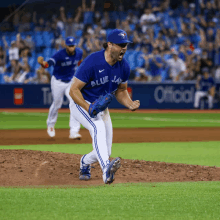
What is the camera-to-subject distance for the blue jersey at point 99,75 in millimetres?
5676

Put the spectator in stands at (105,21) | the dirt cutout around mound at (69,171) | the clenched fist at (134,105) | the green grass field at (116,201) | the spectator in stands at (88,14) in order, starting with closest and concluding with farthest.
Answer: the green grass field at (116,201) → the clenched fist at (134,105) → the dirt cutout around mound at (69,171) → the spectator in stands at (105,21) → the spectator in stands at (88,14)

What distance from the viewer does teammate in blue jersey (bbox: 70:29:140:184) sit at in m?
5.56

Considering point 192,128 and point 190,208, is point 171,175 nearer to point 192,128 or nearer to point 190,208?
point 190,208

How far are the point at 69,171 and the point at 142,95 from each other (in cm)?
1628

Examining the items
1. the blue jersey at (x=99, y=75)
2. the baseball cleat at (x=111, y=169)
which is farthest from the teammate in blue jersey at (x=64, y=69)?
the baseball cleat at (x=111, y=169)

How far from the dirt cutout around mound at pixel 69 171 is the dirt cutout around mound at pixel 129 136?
11.8 feet

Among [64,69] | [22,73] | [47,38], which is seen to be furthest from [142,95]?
[64,69]

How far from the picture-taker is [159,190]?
17.3 ft

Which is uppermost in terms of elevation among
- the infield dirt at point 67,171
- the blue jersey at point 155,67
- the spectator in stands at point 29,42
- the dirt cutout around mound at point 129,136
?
the spectator in stands at point 29,42

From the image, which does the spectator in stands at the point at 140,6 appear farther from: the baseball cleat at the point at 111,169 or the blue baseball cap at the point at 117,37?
the baseball cleat at the point at 111,169

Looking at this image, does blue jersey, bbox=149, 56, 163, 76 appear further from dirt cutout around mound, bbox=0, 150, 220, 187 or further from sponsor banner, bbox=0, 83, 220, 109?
dirt cutout around mound, bbox=0, 150, 220, 187

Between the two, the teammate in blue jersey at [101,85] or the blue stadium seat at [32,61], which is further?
the blue stadium seat at [32,61]

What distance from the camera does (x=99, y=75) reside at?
5.73 metres

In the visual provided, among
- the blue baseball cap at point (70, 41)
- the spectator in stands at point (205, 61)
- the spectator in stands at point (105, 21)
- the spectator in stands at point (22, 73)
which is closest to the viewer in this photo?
the blue baseball cap at point (70, 41)
